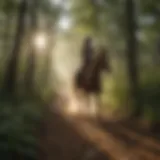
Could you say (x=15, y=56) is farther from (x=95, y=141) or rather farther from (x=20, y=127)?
(x=95, y=141)

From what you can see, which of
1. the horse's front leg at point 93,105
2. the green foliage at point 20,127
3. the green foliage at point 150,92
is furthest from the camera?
the horse's front leg at point 93,105

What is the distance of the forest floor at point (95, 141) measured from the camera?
6.60ft

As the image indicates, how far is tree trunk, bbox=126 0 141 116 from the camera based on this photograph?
7.25 feet

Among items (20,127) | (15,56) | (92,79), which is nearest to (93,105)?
(92,79)

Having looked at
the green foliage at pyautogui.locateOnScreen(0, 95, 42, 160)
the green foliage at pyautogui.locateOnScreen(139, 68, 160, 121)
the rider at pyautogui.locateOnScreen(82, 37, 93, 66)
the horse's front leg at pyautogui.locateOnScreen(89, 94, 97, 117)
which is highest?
the rider at pyautogui.locateOnScreen(82, 37, 93, 66)

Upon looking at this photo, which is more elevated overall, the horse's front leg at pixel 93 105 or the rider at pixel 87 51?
the rider at pixel 87 51

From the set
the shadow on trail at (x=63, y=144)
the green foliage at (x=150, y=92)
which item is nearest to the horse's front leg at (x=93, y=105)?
the shadow on trail at (x=63, y=144)

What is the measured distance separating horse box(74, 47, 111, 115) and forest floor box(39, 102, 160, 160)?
5.6 inches

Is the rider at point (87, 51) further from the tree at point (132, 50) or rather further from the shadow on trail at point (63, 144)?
the shadow on trail at point (63, 144)

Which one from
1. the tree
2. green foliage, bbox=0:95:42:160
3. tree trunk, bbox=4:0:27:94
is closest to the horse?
the tree

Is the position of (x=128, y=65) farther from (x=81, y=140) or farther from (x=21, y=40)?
(x=21, y=40)

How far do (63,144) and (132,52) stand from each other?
67 centimetres

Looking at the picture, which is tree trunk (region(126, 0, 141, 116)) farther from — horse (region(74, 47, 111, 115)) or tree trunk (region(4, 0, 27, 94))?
tree trunk (region(4, 0, 27, 94))

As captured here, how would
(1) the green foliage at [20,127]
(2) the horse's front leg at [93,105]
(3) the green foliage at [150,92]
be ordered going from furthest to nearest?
(2) the horse's front leg at [93,105] < (3) the green foliage at [150,92] < (1) the green foliage at [20,127]
